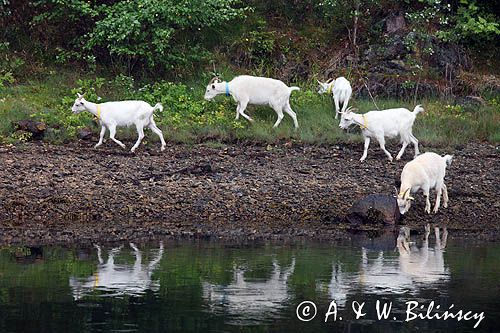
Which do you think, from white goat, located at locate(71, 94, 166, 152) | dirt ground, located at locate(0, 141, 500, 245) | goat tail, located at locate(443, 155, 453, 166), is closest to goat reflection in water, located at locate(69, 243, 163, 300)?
dirt ground, located at locate(0, 141, 500, 245)

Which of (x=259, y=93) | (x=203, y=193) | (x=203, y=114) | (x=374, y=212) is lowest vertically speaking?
(x=374, y=212)

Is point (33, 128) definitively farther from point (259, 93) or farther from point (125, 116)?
point (259, 93)

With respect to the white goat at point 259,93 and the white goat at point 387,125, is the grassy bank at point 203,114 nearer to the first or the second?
the white goat at point 259,93

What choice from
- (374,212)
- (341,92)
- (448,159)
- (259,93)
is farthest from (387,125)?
(374,212)

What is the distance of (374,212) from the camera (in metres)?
17.6

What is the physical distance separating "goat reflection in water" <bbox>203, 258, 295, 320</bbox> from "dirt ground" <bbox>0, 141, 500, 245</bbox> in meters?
2.49

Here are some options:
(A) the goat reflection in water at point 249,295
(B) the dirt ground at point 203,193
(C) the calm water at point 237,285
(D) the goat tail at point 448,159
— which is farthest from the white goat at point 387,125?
(A) the goat reflection in water at point 249,295

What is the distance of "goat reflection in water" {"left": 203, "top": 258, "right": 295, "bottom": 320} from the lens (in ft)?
42.1

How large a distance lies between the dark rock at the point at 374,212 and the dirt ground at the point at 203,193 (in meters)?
0.22

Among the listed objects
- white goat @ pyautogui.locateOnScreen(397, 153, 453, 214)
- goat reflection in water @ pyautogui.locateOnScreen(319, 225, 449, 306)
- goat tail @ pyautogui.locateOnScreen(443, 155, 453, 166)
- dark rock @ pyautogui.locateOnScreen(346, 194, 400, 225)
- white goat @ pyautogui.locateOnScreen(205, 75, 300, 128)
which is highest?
white goat @ pyautogui.locateOnScreen(205, 75, 300, 128)

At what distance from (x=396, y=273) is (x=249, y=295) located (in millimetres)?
2221

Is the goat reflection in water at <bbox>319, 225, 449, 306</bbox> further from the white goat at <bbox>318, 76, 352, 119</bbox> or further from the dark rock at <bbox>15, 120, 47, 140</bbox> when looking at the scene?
the dark rock at <bbox>15, 120, 47, 140</bbox>

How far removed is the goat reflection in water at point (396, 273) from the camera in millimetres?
13891

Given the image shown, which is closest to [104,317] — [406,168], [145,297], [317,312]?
[145,297]
